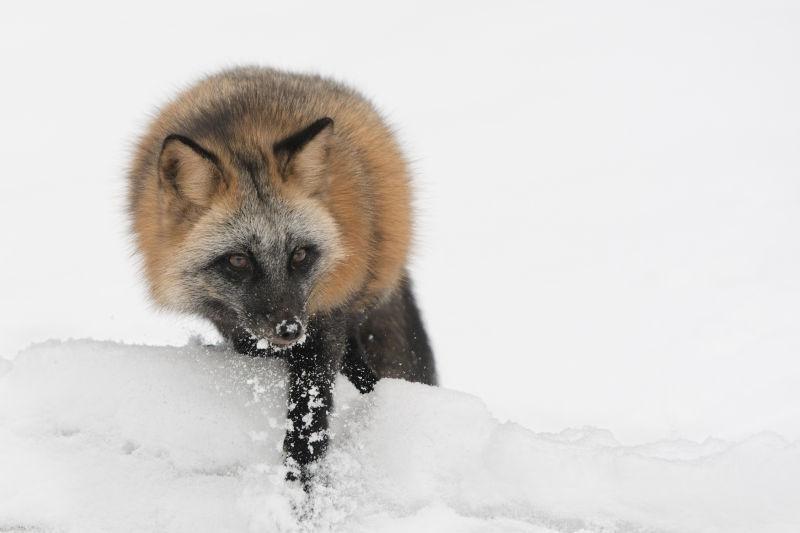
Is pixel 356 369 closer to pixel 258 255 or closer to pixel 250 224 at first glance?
pixel 258 255

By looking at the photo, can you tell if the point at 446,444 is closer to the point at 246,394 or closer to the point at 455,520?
the point at 455,520

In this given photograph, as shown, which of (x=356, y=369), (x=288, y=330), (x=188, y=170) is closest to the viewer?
(x=288, y=330)

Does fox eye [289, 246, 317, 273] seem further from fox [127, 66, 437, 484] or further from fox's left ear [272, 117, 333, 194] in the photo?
fox's left ear [272, 117, 333, 194]

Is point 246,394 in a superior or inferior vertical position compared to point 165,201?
inferior

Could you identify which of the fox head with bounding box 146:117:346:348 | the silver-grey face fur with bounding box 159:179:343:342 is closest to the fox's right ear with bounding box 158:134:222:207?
the fox head with bounding box 146:117:346:348

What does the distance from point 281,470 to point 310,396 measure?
0.46 metres

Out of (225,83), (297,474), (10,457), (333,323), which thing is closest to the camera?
(10,457)

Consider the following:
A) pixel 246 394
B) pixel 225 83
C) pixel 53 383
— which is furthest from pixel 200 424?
pixel 225 83

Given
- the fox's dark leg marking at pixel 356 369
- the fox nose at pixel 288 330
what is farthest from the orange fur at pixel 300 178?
the fox nose at pixel 288 330

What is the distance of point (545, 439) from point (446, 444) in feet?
2.01

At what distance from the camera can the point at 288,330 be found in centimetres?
405

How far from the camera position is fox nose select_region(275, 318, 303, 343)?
405cm

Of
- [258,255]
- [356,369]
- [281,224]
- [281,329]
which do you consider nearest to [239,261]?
[258,255]

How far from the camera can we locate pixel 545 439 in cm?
457
